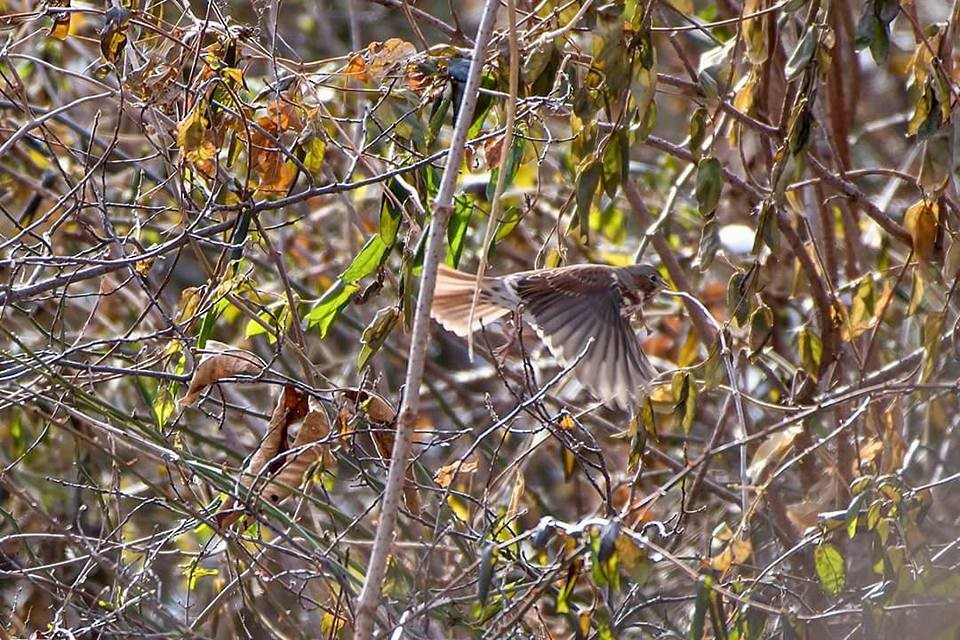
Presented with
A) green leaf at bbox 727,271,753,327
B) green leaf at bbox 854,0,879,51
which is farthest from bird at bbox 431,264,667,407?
green leaf at bbox 854,0,879,51

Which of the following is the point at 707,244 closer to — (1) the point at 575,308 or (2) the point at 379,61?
(1) the point at 575,308

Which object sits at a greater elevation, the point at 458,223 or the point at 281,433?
the point at 458,223

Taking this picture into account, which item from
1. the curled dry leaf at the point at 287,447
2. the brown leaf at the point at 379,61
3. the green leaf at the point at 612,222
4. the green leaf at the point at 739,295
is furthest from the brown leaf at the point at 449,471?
the green leaf at the point at 612,222

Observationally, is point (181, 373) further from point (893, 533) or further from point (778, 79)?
point (778, 79)

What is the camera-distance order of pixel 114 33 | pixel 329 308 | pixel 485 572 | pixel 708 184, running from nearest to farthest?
pixel 485 572, pixel 114 33, pixel 708 184, pixel 329 308

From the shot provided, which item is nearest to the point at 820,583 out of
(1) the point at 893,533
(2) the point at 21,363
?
(1) the point at 893,533

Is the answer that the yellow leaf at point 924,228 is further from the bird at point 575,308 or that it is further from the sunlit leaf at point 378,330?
the sunlit leaf at point 378,330

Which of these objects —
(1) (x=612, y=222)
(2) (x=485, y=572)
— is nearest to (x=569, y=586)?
(2) (x=485, y=572)
